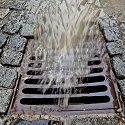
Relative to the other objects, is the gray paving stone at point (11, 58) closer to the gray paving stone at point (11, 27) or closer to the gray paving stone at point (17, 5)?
the gray paving stone at point (11, 27)

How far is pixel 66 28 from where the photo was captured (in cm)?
378

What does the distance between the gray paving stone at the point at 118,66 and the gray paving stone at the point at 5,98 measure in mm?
1016

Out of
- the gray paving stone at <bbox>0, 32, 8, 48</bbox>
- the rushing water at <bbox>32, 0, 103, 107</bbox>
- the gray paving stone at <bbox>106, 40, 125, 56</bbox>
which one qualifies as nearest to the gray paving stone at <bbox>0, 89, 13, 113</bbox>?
the rushing water at <bbox>32, 0, 103, 107</bbox>

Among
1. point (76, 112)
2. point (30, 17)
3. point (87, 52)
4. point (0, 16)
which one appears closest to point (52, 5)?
point (30, 17)

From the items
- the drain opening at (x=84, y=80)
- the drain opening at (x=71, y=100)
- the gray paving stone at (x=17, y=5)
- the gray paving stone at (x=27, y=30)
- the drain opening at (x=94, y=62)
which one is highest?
the gray paving stone at (x=17, y=5)

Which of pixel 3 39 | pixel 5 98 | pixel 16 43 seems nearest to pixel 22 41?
pixel 16 43

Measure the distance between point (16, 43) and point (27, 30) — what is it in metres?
0.31

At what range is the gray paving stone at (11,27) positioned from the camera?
3.71m

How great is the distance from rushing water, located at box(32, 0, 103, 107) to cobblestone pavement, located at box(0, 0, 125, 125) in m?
0.12

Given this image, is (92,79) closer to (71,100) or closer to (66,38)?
(71,100)

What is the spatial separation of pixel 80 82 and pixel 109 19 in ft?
4.20

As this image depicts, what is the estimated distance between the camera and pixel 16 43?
3.50 m

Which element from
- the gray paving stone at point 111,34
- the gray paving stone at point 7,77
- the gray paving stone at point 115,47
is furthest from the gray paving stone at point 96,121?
the gray paving stone at point 111,34

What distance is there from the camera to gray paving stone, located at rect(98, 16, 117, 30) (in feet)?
12.2
